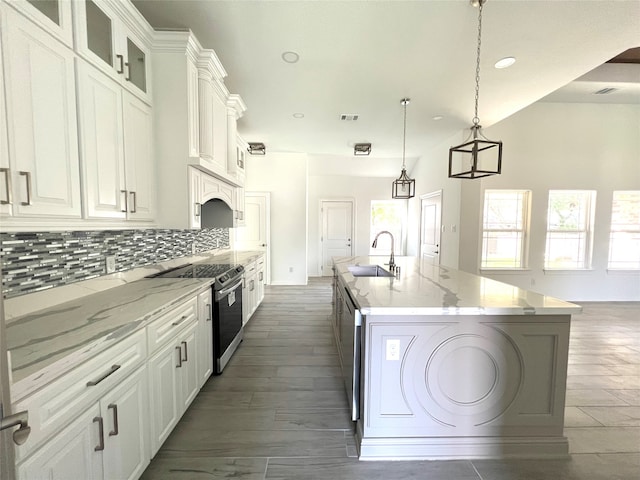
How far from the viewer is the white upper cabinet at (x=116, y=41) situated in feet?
4.89

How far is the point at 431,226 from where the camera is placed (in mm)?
6066

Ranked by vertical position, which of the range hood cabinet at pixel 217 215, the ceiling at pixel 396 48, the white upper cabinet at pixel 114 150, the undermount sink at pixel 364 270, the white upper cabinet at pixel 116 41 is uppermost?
the ceiling at pixel 396 48

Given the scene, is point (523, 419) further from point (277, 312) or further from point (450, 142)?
point (450, 142)

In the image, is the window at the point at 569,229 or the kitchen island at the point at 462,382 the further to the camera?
the window at the point at 569,229

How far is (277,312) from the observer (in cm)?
438

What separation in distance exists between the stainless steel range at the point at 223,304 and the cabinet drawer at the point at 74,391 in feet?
3.50

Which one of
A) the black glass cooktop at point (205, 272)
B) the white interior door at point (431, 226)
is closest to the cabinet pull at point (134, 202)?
the black glass cooktop at point (205, 272)

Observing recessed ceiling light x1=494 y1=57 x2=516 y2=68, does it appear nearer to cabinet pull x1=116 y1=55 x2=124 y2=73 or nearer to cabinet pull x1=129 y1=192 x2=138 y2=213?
cabinet pull x1=116 y1=55 x2=124 y2=73

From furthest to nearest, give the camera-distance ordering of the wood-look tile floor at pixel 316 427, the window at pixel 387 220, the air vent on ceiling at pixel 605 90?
the window at pixel 387 220
the air vent on ceiling at pixel 605 90
the wood-look tile floor at pixel 316 427

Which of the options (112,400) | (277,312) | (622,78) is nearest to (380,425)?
(112,400)

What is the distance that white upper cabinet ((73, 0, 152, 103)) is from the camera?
1491 mm

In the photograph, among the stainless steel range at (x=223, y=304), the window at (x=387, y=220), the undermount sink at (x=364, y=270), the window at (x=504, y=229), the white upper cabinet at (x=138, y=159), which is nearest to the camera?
the white upper cabinet at (x=138, y=159)

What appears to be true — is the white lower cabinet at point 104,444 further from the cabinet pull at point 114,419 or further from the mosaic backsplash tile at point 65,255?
the mosaic backsplash tile at point 65,255

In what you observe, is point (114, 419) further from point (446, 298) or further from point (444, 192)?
point (444, 192)
